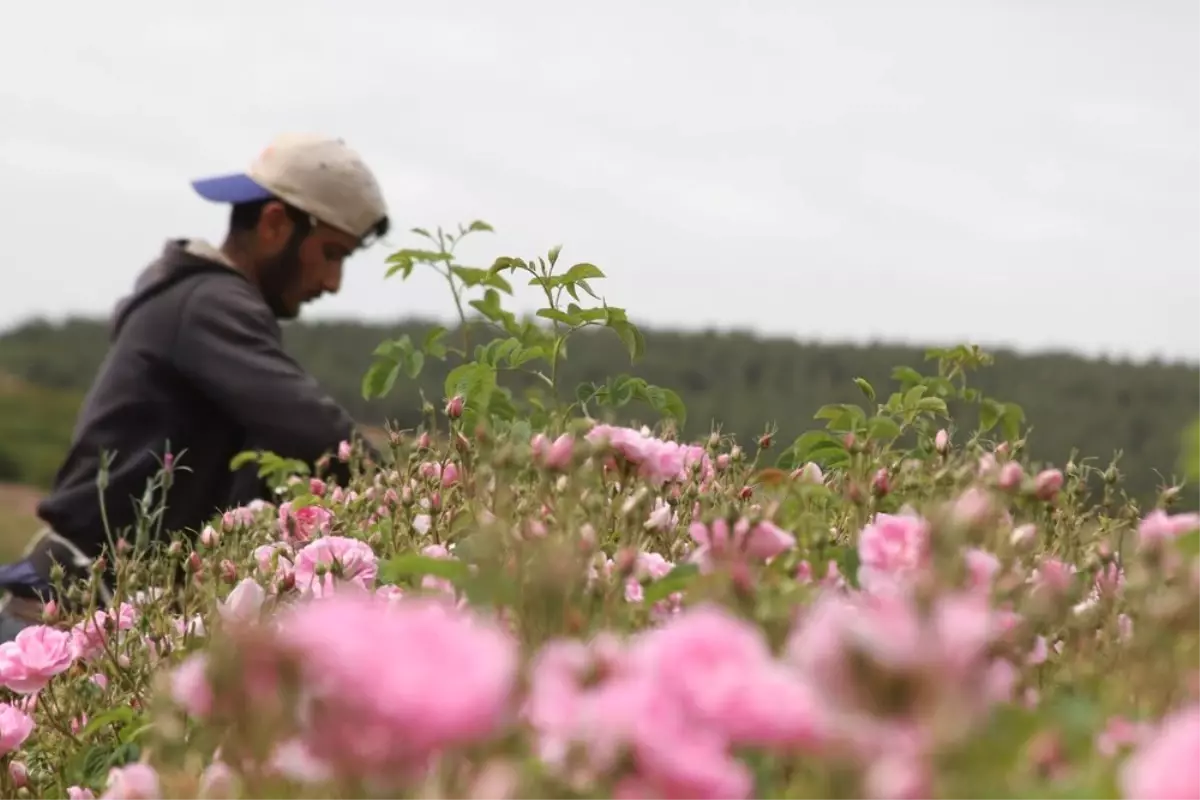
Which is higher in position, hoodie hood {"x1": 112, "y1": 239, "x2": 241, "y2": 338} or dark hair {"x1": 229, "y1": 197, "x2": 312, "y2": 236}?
dark hair {"x1": 229, "y1": 197, "x2": 312, "y2": 236}

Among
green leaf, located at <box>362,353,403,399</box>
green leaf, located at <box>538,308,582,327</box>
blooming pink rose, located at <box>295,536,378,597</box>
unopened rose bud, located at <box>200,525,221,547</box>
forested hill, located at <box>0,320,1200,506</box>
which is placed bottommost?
forested hill, located at <box>0,320,1200,506</box>

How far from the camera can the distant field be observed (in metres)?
11.5

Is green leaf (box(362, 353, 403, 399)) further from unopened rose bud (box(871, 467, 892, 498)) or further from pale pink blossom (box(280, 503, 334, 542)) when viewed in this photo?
unopened rose bud (box(871, 467, 892, 498))

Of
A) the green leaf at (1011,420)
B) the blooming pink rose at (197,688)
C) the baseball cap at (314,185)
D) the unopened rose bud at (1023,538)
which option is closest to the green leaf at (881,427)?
the green leaf at (1011,420)

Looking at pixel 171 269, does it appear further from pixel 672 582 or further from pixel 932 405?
pixel 672 582

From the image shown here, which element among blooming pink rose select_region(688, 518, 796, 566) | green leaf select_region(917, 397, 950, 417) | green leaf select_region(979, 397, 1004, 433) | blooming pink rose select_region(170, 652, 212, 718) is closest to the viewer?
blooming pink rose select_region(170, 652, 212, 718)

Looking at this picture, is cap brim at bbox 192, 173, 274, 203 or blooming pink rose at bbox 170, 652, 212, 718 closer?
blooming pink rose at bbox 170, 652, 212, 718

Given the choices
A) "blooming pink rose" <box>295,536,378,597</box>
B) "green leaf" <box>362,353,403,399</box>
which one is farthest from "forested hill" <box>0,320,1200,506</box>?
"blooming pink rose" <box>295,536,378,597</box>

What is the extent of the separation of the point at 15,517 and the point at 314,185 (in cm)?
961

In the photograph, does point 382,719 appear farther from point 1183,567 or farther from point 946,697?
point 1183,567

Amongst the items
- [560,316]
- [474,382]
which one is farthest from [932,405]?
[474,382]

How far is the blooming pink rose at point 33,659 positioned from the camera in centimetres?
209

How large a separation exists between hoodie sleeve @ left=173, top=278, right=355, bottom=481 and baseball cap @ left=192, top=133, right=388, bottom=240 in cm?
37

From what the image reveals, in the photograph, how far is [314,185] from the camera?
416 centimetres
